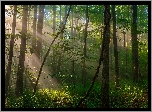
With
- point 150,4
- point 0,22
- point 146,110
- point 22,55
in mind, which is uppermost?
point 150,4

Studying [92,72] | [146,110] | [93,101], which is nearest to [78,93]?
[93,101]

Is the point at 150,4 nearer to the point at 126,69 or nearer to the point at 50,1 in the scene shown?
the point at 50,1

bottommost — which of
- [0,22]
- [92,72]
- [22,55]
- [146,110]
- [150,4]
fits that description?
[92,72]

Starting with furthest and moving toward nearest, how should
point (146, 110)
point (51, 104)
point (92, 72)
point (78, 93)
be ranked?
1. point (92, 72)
2. point (78, 93)
3. point (51, 104)
4. point (146, 110)

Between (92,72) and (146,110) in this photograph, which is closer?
(146,110)

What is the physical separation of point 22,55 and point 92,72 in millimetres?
15546

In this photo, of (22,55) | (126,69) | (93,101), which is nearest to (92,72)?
(126,69)

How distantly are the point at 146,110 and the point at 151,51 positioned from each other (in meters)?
1.94

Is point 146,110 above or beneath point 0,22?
beneath

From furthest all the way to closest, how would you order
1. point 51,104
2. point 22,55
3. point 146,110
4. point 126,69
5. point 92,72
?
1. point 92,72
2. point 126,69
3. point 22,55
4. point 51,104
5. point 146,110

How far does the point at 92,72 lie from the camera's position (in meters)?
27.5

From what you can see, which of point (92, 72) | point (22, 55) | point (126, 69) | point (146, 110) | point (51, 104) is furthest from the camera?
point (92, 72)

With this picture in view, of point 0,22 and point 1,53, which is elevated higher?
point 0,22

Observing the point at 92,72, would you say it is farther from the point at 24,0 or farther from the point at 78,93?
the point at 24,0
